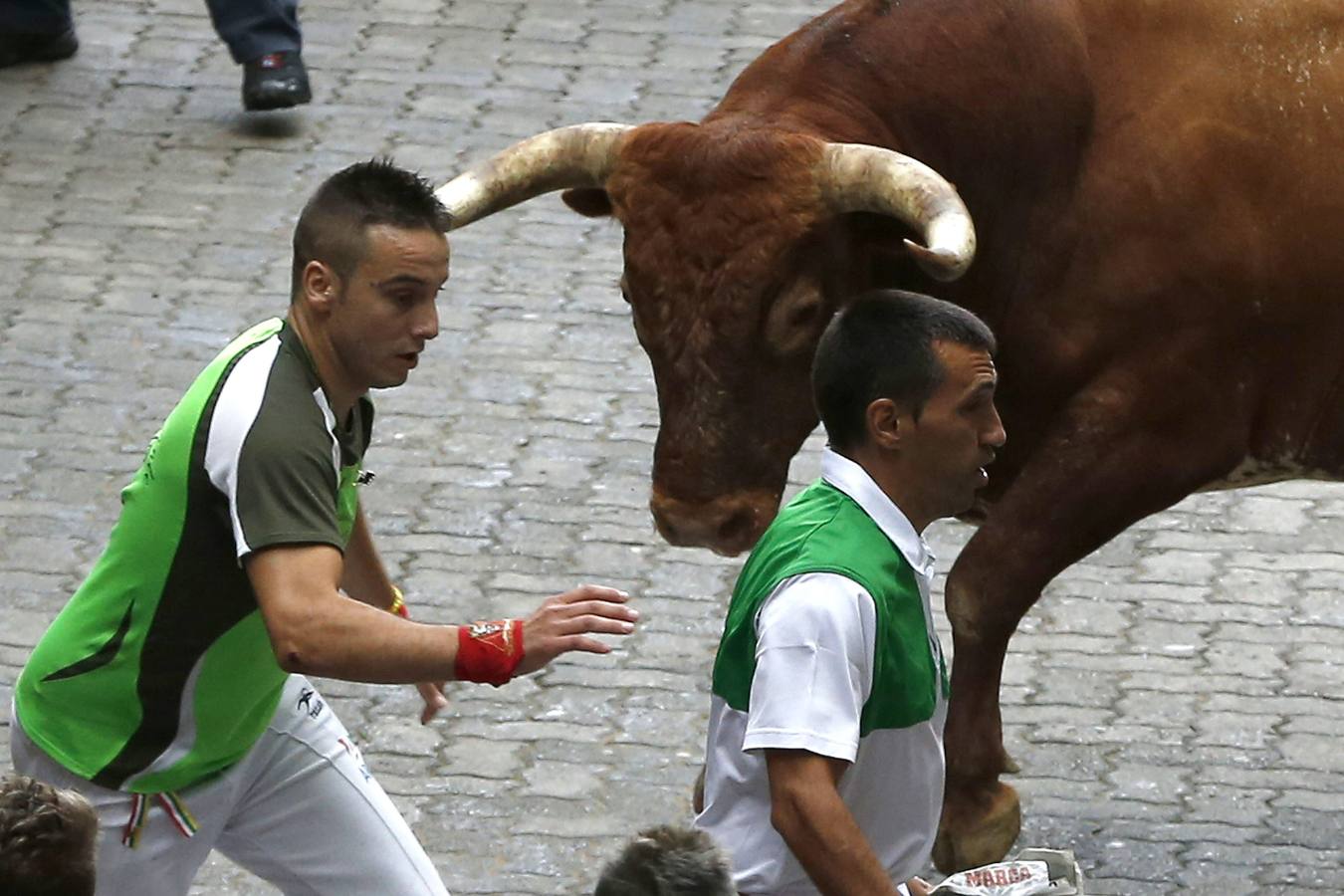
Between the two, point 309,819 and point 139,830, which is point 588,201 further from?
point 139,830

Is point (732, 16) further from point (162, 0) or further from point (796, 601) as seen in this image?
point (796, 601)

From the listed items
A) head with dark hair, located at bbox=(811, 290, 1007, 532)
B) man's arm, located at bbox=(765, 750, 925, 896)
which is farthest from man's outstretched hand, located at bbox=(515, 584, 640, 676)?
head with dark hair, located at bbox=(811, 290, 1007, 532)

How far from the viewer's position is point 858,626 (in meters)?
3.80

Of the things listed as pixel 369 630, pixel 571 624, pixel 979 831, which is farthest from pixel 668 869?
pixel 979 831

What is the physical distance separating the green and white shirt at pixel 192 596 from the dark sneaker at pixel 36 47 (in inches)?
313

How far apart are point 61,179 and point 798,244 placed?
20.7ft

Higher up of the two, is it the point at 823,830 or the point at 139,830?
the point at 823,830

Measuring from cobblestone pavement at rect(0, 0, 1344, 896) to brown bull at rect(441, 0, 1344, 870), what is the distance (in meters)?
1.05

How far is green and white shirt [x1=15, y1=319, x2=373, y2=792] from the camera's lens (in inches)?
164

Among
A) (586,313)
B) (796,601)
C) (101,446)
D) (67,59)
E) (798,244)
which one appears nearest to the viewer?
(796,601)

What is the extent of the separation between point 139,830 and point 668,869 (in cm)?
174

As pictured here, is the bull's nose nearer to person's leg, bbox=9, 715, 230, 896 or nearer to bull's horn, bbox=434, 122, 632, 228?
bull's horn, bbox=434, 122, 632, 228

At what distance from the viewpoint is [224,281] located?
1000 cm

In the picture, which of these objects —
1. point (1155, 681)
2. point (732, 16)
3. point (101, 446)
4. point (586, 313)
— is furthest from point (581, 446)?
point (732, 16)
